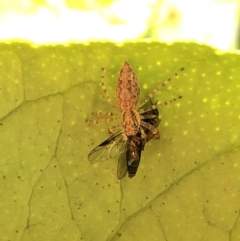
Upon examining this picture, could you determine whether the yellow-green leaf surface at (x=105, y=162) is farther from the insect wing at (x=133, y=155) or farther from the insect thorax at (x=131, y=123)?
the insect thorax at (x=131, y=123)

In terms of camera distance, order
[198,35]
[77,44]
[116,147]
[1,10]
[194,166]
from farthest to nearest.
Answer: [198,35] < [1,10] < [116,147] < [194,166] < [77,44]

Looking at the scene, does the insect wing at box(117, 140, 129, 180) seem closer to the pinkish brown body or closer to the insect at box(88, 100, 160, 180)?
the insect at box(88, 100, 160, 180)

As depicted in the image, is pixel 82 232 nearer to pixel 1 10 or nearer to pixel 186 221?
pixel 186 221

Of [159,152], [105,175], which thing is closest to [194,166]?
[159,152]

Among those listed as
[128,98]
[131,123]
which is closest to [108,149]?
[128,98]

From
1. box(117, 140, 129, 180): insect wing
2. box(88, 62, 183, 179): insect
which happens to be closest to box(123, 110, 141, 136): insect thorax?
box(88, 62, 183, 179): insect

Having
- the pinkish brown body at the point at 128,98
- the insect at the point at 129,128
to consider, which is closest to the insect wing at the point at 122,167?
the insect at the point at 129,128
